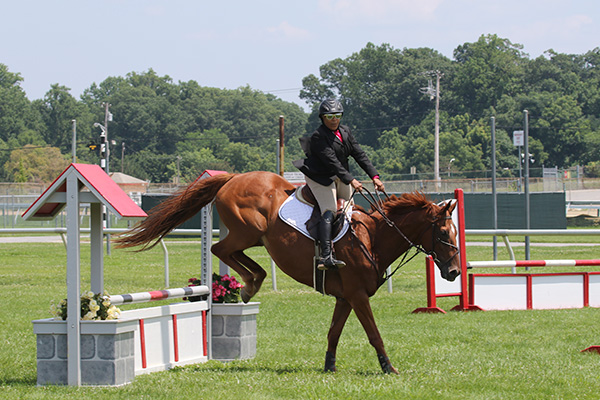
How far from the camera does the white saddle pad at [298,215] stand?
786 cm

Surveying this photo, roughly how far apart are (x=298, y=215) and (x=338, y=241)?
509mm

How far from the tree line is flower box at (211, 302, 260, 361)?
6733cm

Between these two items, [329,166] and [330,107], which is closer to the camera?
[329,166]

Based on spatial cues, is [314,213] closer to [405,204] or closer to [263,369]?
[405,204]

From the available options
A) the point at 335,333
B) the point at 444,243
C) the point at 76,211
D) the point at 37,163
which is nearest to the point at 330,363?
the point at 335,333

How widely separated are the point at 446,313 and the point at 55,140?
103655mm

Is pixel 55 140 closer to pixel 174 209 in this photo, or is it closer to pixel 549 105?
pixel 549 105

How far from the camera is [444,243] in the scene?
25.8 feet

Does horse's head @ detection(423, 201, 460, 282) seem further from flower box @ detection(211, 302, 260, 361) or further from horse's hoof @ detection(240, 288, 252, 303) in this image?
flower box @ detection(211, 302, 260, 361)

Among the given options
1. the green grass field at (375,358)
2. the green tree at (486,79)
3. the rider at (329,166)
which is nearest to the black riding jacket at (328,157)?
the rider at (329,166)

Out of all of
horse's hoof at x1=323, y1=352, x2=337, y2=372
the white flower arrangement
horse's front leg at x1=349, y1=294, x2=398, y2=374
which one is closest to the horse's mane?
horse's front leg at x1=349, y1=294, x2=398, y2=374

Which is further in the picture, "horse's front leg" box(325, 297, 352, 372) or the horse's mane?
the horse's mane

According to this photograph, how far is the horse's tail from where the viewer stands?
8.03 metres

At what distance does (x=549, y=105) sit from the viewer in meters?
91.6
